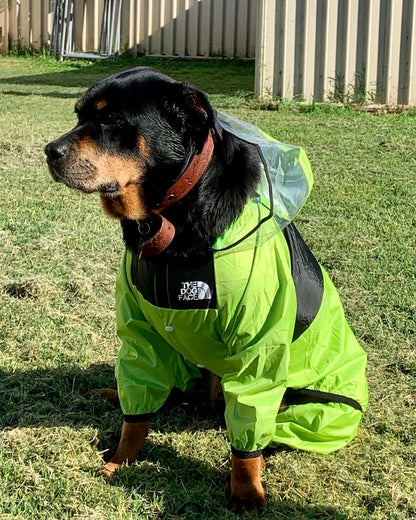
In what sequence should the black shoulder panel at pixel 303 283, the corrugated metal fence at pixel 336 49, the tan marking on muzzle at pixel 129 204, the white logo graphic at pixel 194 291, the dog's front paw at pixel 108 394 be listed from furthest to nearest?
the corrugated metal fence at pixel 336 49
the dog's front paw at pixel 108 394
the black shoulder panel at pixel 303 283
the tan marking on muzzle at pixel 129 204
the white logo graphic at pixel 194 291

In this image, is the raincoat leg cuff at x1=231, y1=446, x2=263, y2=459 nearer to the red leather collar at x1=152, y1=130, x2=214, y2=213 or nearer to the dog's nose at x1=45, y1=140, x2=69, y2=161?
the red leather collar at x1=152, y1=130, x2=214, y2=213

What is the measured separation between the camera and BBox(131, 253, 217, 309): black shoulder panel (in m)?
2.75

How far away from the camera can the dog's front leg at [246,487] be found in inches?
113

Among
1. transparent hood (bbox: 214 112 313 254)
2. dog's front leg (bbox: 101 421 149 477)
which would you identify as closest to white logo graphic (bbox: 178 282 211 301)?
transparent hood (bbox: 214 112 313 254)

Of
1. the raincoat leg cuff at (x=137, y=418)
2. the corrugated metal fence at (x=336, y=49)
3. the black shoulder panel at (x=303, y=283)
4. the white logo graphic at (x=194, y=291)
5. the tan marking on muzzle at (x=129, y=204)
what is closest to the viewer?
the white logo graphic at (x=194, y=291)

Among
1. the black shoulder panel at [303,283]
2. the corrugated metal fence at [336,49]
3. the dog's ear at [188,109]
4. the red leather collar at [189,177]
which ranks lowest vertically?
the black shoulder panel at [303,283]

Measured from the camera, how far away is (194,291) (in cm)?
276

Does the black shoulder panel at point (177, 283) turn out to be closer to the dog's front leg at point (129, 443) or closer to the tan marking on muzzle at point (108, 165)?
the tan marking on muzzle at point (108, 165)

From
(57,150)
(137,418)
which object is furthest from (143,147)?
(137,418)

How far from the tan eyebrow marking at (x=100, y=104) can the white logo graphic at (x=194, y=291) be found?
0.69 metres

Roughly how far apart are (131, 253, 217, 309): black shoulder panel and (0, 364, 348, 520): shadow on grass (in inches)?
27.4

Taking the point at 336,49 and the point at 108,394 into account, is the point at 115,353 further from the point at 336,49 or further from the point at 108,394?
the point at 336,49

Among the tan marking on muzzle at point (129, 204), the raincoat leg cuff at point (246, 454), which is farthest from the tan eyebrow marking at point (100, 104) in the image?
the raincoat leg cuff at point (246, 454)

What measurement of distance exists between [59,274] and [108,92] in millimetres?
2222
